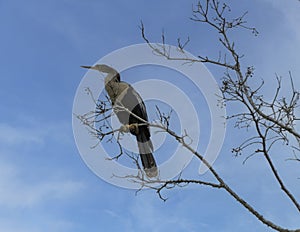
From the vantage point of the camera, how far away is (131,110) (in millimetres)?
5312

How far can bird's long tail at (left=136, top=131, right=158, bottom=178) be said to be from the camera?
4.46m

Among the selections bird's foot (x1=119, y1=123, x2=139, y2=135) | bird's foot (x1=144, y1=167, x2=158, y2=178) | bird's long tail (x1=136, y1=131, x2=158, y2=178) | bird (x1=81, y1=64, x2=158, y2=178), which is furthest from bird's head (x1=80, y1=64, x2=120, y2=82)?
bird's foot (x1=144, y1=167, x2=158, y2=178)

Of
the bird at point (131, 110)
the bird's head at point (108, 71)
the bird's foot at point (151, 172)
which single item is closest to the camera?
the bird's foot at point (151, 172)

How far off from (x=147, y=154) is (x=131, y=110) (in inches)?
34.3

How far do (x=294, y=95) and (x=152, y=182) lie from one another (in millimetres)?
1696

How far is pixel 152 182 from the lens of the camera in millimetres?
4105

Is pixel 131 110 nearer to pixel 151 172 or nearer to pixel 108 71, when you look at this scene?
pixel 108 71

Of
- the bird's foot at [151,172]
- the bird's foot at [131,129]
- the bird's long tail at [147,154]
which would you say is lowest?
the bird's foot at [151,172]

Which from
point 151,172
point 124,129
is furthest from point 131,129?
point 151,172

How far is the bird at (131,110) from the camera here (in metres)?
4.61

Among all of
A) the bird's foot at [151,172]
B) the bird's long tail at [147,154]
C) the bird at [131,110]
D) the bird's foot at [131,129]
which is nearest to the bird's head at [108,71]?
the bird at [131,110]

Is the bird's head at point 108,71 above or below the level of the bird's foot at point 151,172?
above

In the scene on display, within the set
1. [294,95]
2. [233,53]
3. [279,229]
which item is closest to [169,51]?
[233,53]

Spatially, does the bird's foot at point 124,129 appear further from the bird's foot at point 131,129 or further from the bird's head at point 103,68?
the bird's head at point 103,68
